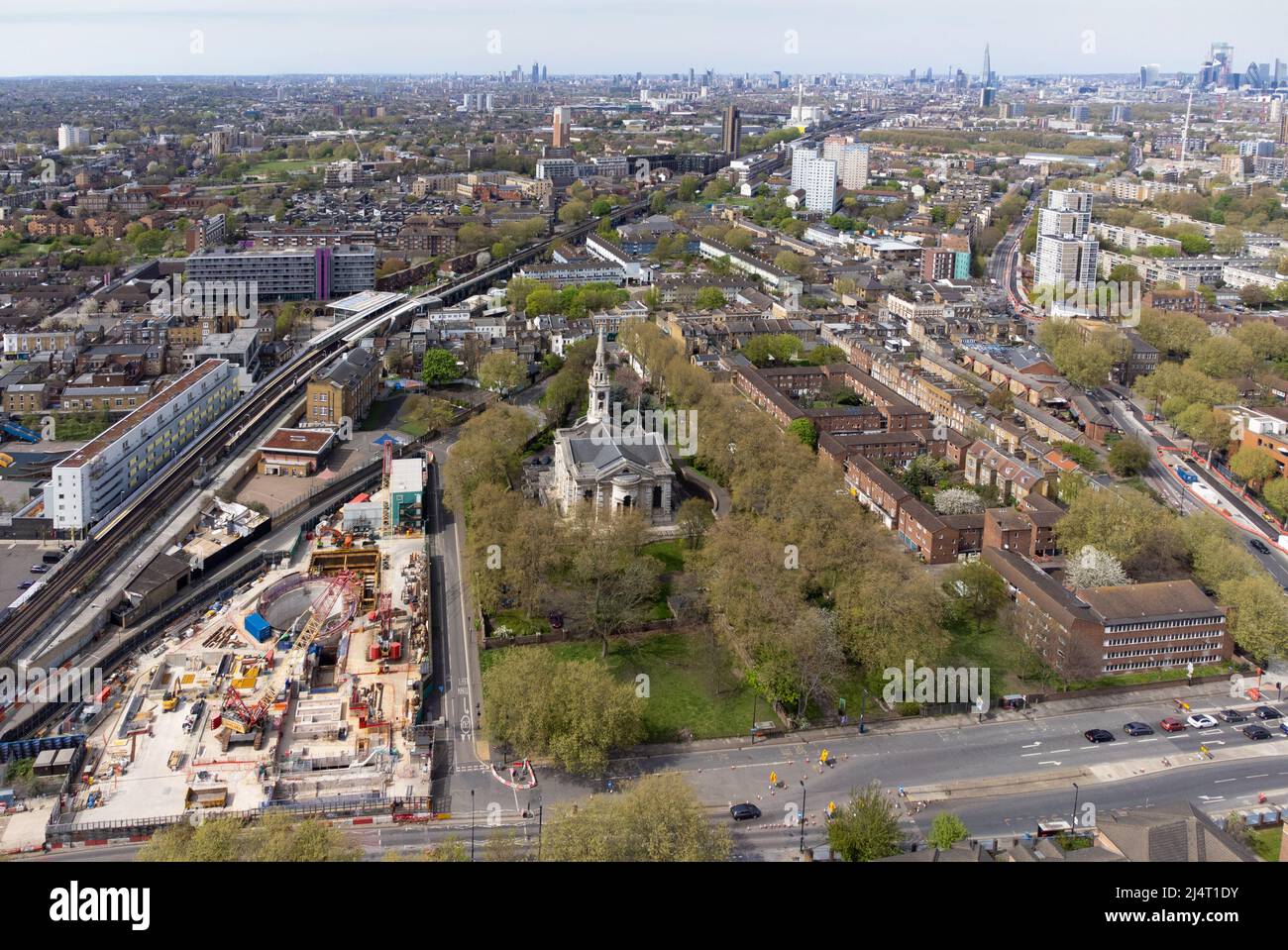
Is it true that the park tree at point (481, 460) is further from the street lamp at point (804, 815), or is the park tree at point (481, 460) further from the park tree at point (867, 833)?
the park tree at point (867, 833)

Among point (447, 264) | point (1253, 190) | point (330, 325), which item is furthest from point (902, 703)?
point (1253, 190)

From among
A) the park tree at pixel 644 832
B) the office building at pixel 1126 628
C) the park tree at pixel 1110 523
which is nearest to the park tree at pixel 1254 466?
the park tree at pixel 1110 523

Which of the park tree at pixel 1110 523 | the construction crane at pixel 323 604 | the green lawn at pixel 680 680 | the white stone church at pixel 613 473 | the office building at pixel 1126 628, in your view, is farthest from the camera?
the white stone church at pixel 613 473

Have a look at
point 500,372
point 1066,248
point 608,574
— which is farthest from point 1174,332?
point 608,574

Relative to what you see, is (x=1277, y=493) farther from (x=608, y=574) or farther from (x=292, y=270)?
(x=292, y=270)

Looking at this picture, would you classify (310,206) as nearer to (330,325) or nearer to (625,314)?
(330,325)
